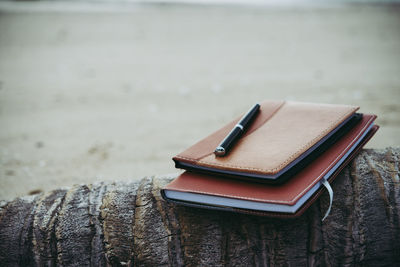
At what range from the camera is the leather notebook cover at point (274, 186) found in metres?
1.15

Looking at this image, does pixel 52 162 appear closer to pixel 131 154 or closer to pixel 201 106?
pixel 131 154

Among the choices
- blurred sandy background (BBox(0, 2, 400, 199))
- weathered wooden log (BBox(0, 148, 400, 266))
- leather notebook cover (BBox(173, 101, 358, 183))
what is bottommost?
weathered wooden log (BBox(0, 148, 400, 266))

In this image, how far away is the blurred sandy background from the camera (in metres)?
3.36

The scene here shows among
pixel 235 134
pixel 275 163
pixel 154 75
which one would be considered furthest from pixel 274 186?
pixel 154 75

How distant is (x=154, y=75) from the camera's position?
216 inches

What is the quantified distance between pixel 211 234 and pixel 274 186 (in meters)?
0.34

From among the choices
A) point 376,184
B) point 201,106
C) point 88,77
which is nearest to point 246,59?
point 201,106

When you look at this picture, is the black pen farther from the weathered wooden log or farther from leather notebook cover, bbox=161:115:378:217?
the weathered wooden log

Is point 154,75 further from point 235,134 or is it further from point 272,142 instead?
point 272,142

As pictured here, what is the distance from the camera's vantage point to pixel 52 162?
10.4 ft

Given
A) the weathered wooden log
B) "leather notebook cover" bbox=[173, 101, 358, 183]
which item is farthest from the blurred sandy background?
"leather notebook cover" bbox=[173, 101, 358, 183]

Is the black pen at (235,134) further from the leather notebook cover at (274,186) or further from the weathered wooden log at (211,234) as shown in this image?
the weathered wooden log at (211,234)

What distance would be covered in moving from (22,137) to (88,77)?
1.97m

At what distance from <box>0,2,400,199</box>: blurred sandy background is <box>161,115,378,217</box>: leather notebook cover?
1.52 meters
